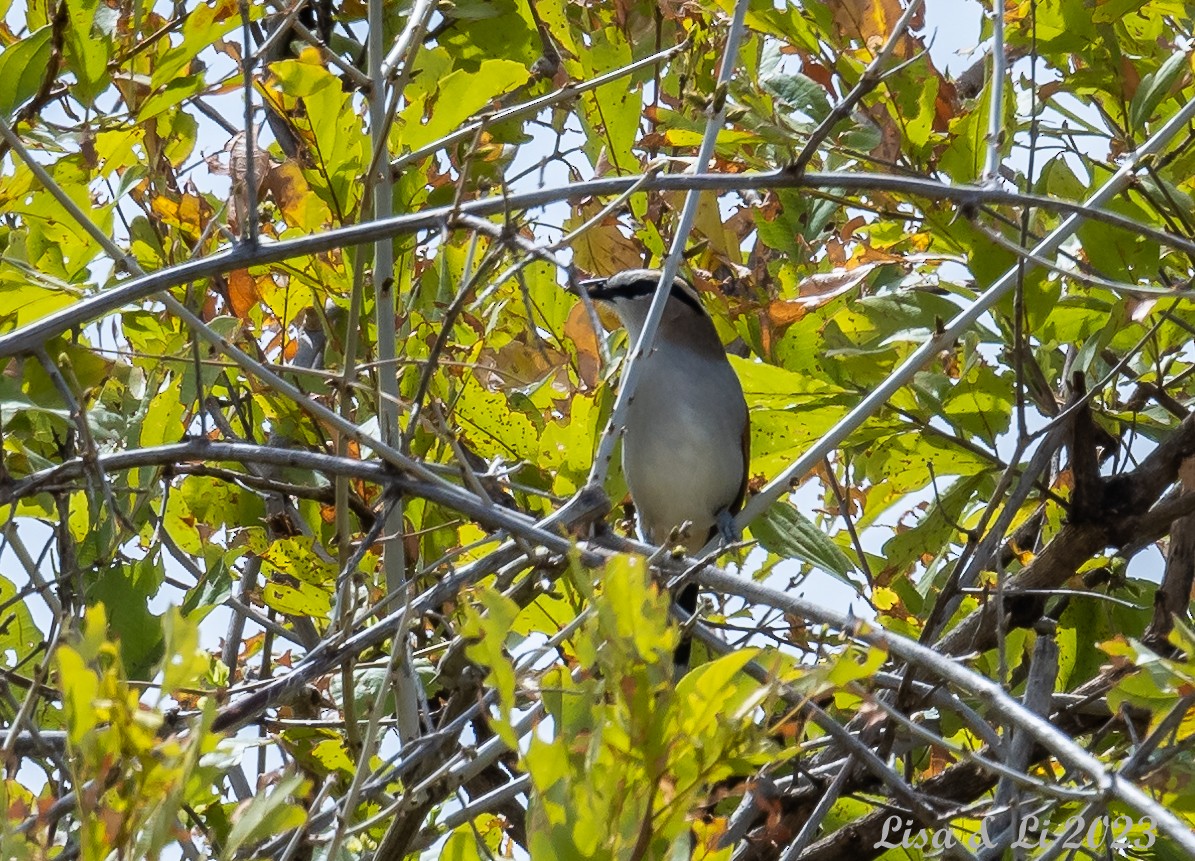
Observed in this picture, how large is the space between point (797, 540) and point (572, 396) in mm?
672

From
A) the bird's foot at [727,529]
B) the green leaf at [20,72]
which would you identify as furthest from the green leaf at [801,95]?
the green leaf at [20,72]

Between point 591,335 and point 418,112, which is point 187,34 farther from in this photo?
point 591,335

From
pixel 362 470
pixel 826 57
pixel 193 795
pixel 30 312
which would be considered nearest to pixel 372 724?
pixel 193 795

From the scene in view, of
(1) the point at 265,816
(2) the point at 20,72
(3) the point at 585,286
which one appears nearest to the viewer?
(1) the point at 265,816

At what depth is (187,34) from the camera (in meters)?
2.72

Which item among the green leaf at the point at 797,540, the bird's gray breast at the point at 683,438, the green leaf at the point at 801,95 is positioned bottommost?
the bird's gray breast at the point at 683,438

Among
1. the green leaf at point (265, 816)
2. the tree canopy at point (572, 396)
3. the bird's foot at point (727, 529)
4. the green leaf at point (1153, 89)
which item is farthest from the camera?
the bird's foot at point (727, 529)

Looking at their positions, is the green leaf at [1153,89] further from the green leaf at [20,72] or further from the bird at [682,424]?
the green leaf at [20,72]

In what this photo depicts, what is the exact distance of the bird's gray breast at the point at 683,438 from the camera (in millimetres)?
5418

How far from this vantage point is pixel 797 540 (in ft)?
12.0

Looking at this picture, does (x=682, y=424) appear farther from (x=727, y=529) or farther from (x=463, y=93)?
(x=463, y=93)

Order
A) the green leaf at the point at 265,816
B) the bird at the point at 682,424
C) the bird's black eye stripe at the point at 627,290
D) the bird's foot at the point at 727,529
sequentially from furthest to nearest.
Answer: the bird at the point at 682,424, the bird's black eye stripe at the point at 627,290, the bird's foot at the point at 727,529, the green leaf at the point at 265,816

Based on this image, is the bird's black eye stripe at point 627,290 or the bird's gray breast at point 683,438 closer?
the bird's black eye stripe at point 627,290

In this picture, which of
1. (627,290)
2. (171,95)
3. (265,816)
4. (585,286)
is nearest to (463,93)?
(171,95)
